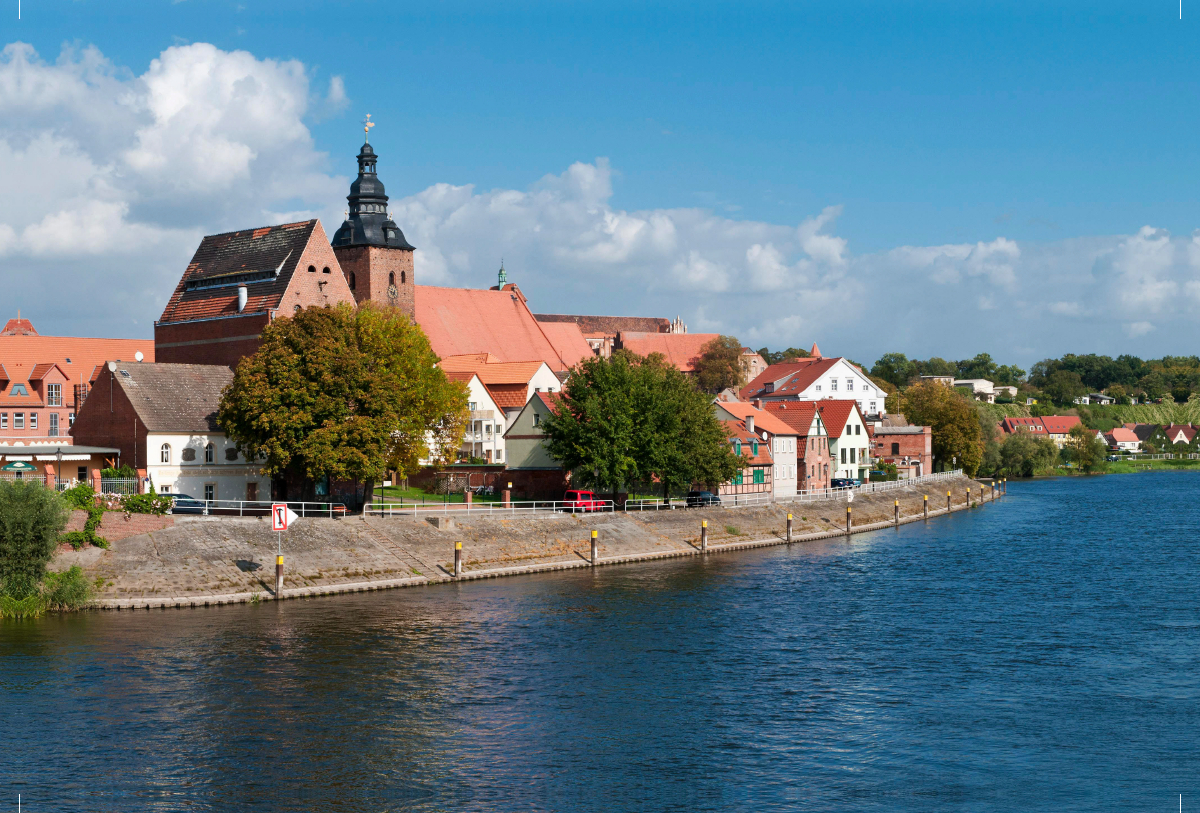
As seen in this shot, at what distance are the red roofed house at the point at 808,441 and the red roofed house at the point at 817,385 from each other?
28.4m

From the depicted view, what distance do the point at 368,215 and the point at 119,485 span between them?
49460 mm

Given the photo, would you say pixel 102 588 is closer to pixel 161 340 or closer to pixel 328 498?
pixel 328 498

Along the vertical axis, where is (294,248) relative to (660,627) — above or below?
above

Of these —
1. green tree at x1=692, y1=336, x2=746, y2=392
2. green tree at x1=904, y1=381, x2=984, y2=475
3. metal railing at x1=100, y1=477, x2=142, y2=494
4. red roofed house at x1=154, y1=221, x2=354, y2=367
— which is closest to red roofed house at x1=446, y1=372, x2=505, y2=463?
red roofed house at x1=154, y1=221, x2=354, y2=367

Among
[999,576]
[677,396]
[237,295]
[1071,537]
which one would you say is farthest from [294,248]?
[1071,537]

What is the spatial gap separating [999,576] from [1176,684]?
927 inches

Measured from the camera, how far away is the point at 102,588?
42.1 metres

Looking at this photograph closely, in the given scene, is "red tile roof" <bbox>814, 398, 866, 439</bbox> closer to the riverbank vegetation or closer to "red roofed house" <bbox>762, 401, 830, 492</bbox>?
"red roofed house" <bbox>762, 401, 830, 492</bbox>

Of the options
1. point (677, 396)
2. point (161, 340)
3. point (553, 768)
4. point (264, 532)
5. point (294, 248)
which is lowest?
point (553, 768)

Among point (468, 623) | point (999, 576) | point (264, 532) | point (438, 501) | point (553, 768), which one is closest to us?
point (553, 768)

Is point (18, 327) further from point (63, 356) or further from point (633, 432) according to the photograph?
point (633, 432)

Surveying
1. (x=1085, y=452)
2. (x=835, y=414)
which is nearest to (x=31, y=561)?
(x=835, y=414)

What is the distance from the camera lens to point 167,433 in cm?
5838

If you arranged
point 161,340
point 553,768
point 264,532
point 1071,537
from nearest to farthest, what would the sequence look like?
point 553,768 < point 264,532 < point 1071,537 < point 161,340
